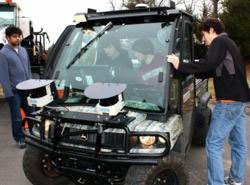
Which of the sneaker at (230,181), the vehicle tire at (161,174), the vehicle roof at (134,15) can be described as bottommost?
the sneaker at (230,181)

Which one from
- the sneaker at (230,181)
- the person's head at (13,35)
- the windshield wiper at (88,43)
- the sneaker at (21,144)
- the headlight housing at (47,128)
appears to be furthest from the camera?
the sneaker at (21,144)

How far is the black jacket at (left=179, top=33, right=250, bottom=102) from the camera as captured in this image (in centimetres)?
447

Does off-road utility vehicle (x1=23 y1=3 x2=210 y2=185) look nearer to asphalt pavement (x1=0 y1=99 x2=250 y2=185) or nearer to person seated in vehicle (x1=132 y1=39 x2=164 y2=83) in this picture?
person seated in vehicle (x1=132 y1=39 x2=164 y2=83)

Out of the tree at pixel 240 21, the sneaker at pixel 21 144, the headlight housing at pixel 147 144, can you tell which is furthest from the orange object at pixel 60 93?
the tree at pixel 240 21

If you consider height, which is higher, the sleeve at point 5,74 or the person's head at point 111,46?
the person's head at point 111,46

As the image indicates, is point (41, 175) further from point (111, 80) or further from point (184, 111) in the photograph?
point (184, 111)

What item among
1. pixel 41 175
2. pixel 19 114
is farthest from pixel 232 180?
pixel 19 114

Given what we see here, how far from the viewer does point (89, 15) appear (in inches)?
200

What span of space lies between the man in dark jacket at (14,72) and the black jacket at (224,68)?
3.15m

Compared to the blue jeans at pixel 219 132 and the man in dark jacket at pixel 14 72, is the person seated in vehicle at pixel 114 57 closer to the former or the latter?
the blue jeans at pixel 219 132

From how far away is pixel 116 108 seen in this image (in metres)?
3.95

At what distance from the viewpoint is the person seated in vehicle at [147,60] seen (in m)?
4.54

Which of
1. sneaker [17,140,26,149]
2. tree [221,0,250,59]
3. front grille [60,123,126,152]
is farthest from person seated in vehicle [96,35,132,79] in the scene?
tree [221,0,250,59]

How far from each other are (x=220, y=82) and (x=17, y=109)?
11.3 ft
